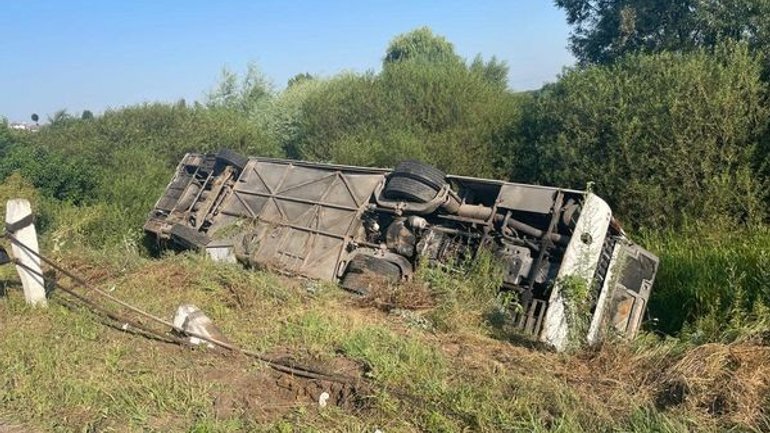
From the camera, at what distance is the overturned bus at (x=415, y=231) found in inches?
281

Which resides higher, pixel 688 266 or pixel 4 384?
pixel 688 266

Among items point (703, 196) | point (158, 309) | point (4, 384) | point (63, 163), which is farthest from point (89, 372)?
point (63, 163)

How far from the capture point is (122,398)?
4.53m

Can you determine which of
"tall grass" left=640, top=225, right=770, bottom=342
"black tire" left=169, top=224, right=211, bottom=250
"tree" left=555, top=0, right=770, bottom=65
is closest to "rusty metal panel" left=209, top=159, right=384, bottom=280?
→ "black tire" left=169, top=224, right=211, bottom=250

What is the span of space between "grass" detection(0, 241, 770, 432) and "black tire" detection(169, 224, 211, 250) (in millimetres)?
3061

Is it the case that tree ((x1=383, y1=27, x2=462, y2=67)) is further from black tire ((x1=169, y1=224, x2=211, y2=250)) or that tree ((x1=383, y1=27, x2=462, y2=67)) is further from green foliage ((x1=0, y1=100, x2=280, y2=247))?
black tire ((x1=169, y1=224, x2=211, y2=250))

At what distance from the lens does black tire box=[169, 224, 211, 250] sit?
992cm

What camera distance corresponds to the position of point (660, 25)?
19359 millimetres

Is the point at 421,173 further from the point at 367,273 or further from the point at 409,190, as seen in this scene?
the point at 367,273

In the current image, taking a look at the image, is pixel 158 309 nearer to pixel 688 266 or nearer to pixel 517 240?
pixel 517 240

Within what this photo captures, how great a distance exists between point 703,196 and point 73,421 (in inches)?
439

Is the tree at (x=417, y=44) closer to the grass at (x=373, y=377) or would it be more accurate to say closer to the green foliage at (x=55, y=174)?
the green foliage at (x=55, y=174)

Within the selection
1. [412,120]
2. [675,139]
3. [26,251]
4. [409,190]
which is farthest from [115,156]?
[675,139]

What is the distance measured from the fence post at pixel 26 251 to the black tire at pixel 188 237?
317 centimetres
